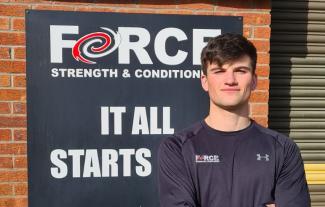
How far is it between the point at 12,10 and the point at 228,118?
2.08m

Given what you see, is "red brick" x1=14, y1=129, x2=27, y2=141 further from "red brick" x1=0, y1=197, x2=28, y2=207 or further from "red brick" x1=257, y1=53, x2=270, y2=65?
"red brick" x1=257, y1=53, x2=270, y2=65

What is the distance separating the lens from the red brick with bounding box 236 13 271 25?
3.51 meters

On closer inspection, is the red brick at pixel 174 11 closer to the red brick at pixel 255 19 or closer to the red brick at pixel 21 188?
the red brick at pixel 255 19

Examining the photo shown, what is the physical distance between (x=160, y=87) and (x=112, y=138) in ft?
1.92

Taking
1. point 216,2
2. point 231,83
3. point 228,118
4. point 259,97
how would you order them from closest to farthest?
point 231,83, point 228,118, point 216,2, point 259,97

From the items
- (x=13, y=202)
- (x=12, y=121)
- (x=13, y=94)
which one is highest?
(x=13, y=94)

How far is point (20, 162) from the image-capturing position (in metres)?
3.31

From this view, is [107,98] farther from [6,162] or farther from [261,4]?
[261,4]

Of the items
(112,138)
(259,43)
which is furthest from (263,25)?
(112,138)

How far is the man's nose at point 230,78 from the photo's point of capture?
1.96m

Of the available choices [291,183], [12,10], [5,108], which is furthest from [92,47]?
[291,183]

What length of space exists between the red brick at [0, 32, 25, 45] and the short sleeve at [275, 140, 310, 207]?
2214 mm

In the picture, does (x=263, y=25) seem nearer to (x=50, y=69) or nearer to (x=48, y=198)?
(x=50, y=69)

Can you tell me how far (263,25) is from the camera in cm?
354
